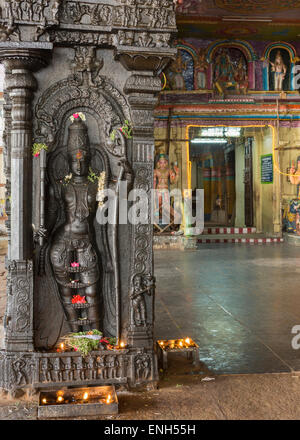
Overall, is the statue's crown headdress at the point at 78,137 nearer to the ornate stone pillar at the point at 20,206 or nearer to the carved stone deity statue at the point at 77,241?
the carved stone deity statue at the point at 77,241

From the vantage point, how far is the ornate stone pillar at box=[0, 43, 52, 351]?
3797 millimetres

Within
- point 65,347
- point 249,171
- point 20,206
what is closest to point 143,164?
point 20,206

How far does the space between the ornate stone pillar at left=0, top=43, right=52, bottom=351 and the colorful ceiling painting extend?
11.0m

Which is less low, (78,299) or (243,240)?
(78,299)

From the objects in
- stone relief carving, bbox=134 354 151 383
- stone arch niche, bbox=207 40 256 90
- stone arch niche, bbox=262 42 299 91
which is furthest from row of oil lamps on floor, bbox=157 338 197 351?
stone arch niche, bbox=262 42 299 91

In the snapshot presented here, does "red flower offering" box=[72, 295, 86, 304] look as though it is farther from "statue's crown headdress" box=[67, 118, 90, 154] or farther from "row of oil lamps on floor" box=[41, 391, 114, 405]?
"statue's crown headdress" box=[67, 118, 90, 154]

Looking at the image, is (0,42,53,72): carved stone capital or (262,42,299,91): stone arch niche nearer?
(0,42,53,72): carved stone capital

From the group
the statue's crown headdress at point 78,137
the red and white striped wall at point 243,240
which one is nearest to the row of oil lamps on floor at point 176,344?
the statue's crown headdress at point 78,137

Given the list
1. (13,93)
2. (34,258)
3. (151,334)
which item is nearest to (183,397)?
(151,334)

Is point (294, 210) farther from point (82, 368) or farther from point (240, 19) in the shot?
point (82, 368)

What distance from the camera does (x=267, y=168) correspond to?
53.9ft

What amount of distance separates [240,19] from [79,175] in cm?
1264

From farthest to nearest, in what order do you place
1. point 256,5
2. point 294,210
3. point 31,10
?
point 294,210 → point 256,5 → point 31,10

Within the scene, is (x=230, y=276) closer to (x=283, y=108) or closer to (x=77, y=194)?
(x=77, y=194)
